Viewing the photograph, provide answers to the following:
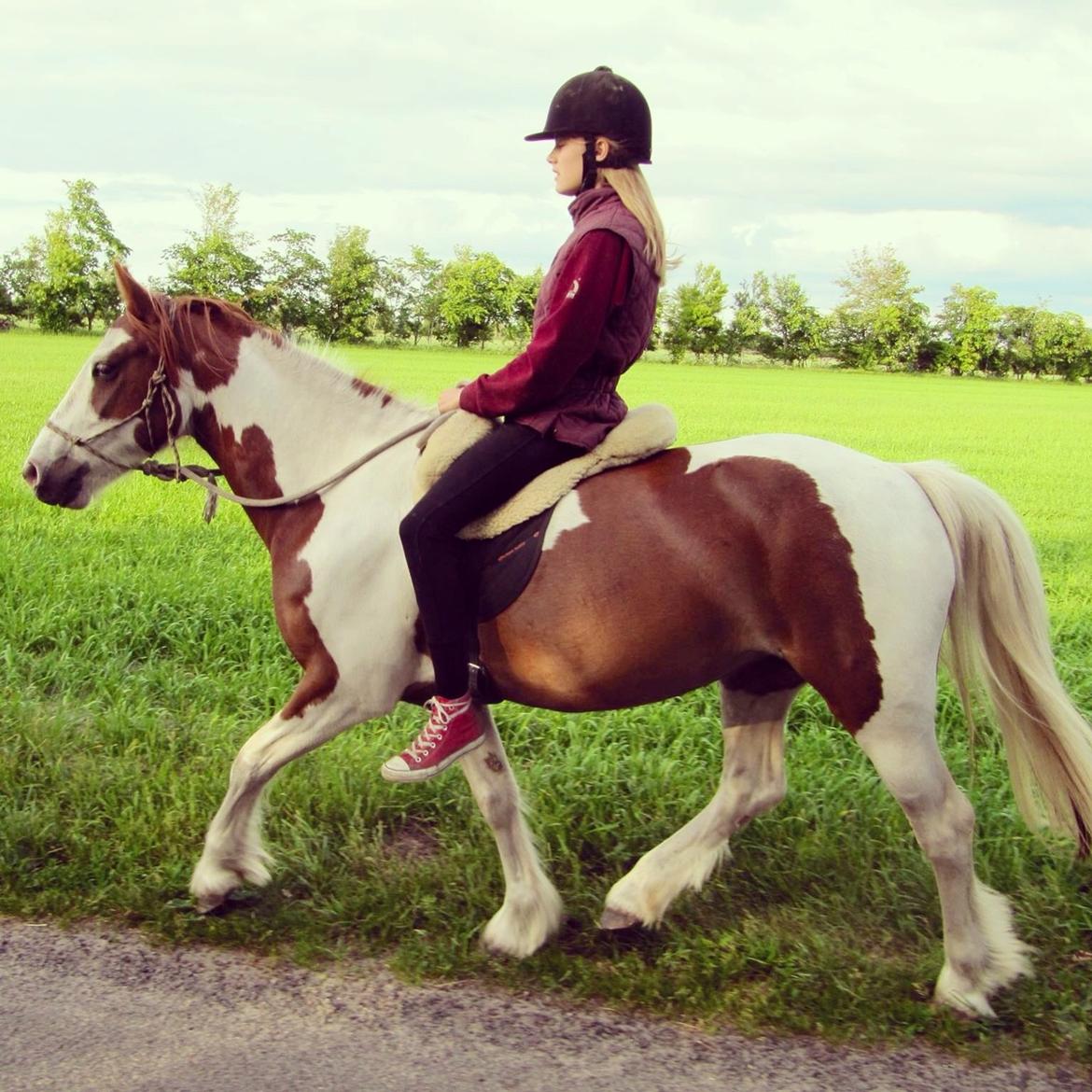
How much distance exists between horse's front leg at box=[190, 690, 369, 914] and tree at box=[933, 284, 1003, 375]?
86562 mm

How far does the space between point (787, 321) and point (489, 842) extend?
9092 cm

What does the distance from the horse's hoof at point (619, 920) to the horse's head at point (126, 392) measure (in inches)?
87.2

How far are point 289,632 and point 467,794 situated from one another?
1183 millimetres

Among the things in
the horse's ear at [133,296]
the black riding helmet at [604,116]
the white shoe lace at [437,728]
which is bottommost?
the white shoe lace at [437,728]

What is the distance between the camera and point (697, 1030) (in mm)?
2953

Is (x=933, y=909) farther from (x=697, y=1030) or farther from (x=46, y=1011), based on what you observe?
(x=46, y=1011)

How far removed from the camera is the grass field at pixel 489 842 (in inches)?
126

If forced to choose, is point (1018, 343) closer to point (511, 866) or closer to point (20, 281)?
point (20, 281)

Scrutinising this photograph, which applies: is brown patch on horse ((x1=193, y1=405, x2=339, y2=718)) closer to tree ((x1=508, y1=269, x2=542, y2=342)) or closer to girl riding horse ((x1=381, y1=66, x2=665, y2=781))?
girl riding horse ((x1=381, y1=66, x2=665, y2=781))

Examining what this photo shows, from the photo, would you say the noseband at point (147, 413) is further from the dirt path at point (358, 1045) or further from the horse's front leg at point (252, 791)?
the dirt path at point (358, 1045)

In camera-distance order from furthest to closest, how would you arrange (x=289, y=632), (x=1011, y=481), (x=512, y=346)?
(x=512, y=346)
(x=1011, y=481)
(x=289, y=632)

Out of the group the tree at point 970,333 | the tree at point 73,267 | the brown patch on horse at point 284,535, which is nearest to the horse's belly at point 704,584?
the brown patch on horse at point 284,535

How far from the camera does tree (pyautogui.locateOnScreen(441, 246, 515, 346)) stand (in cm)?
7138

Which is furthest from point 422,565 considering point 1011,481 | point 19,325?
point 19,325
